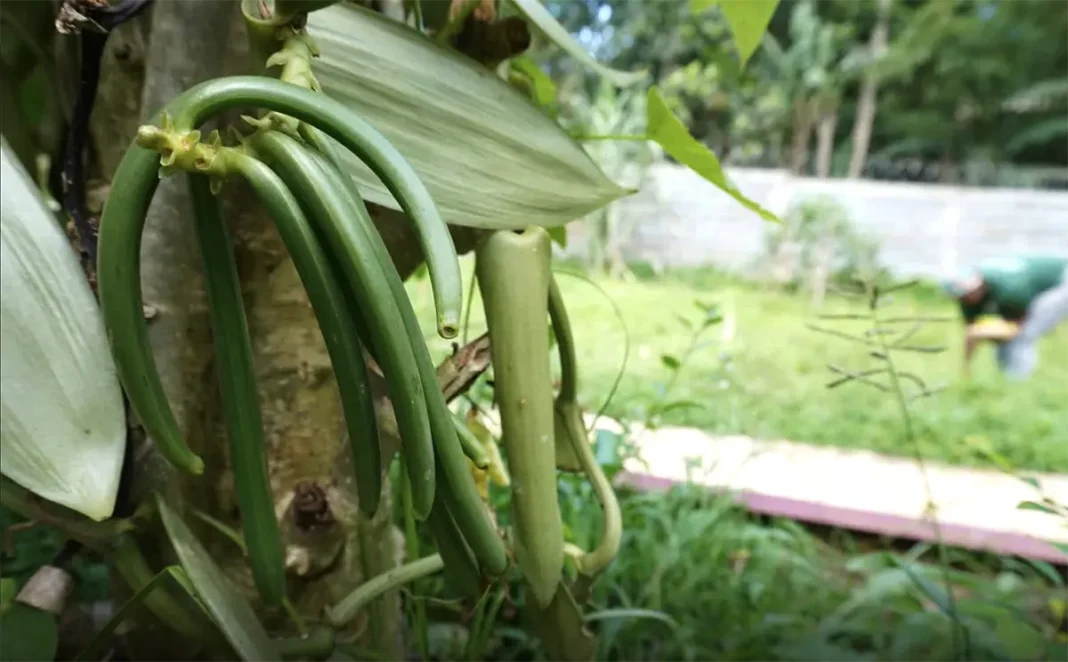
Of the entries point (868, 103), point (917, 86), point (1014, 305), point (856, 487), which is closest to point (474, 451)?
point (856, 487)

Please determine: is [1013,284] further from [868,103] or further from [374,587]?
[868,103]

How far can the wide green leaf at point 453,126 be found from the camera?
262 millimetres

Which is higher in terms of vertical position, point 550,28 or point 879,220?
point 550,28

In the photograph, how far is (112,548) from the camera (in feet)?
0.97

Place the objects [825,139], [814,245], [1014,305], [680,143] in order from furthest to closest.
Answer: [825,139], [814,245], [1014,305], [680,143]

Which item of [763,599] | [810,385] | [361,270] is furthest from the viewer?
[810,385]

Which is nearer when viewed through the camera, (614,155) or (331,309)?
(331,309)

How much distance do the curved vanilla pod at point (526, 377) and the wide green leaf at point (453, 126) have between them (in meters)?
0.01

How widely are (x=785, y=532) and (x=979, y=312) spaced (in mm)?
1213

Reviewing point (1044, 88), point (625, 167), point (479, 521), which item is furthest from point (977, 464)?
point (1044, 88)

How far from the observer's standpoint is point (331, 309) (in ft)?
0.62

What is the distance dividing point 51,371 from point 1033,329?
201 centimetres

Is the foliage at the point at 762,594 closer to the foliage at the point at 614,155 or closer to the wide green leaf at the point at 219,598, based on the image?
the wide green leaf at the point at 219,598

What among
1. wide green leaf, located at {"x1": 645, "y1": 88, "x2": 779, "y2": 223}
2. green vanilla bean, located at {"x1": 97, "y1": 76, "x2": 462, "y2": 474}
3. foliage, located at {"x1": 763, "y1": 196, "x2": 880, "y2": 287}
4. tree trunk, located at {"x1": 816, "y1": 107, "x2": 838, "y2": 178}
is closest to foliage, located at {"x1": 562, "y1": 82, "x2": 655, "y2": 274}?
foliage, located at {"x1": 763, "y1": 196, "x2": 880, "y2": 287}
